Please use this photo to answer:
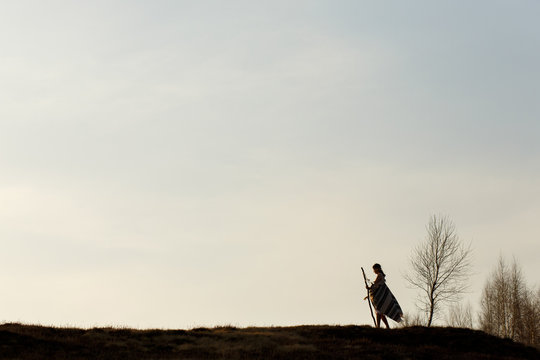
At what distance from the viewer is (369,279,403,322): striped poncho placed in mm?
33000

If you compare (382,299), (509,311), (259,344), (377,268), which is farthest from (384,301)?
(509,311)

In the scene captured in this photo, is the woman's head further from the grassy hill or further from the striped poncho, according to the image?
the grassy hill

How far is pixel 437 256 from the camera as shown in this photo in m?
50.6

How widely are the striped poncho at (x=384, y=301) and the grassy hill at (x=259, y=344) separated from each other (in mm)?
1557

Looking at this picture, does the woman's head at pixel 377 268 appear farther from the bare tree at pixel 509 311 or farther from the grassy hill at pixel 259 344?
the bare tree at pixel 509 311

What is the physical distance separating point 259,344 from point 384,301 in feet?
25.9

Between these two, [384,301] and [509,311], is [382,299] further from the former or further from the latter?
[509,311]

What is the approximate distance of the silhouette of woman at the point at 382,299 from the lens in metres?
33.0

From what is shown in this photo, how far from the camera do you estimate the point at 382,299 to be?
109 feet

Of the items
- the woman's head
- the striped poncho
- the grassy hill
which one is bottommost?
the grassy hill

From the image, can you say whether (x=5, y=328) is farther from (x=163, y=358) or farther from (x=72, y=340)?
(x=163, y=358)

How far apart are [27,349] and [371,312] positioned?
56.1ft

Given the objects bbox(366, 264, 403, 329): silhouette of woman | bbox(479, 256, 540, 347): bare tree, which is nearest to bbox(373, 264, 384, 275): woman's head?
bbox(366, 264, 403, 329): silhouette of woman

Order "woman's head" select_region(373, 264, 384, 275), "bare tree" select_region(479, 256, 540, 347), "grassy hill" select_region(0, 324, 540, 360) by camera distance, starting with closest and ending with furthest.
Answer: "grassy hill" select_region(0, 324, 540, 360) → "woman's head" select_region(373, 264, 384, 275) → "bare tree" select_region(479, 256, 540, 347)
